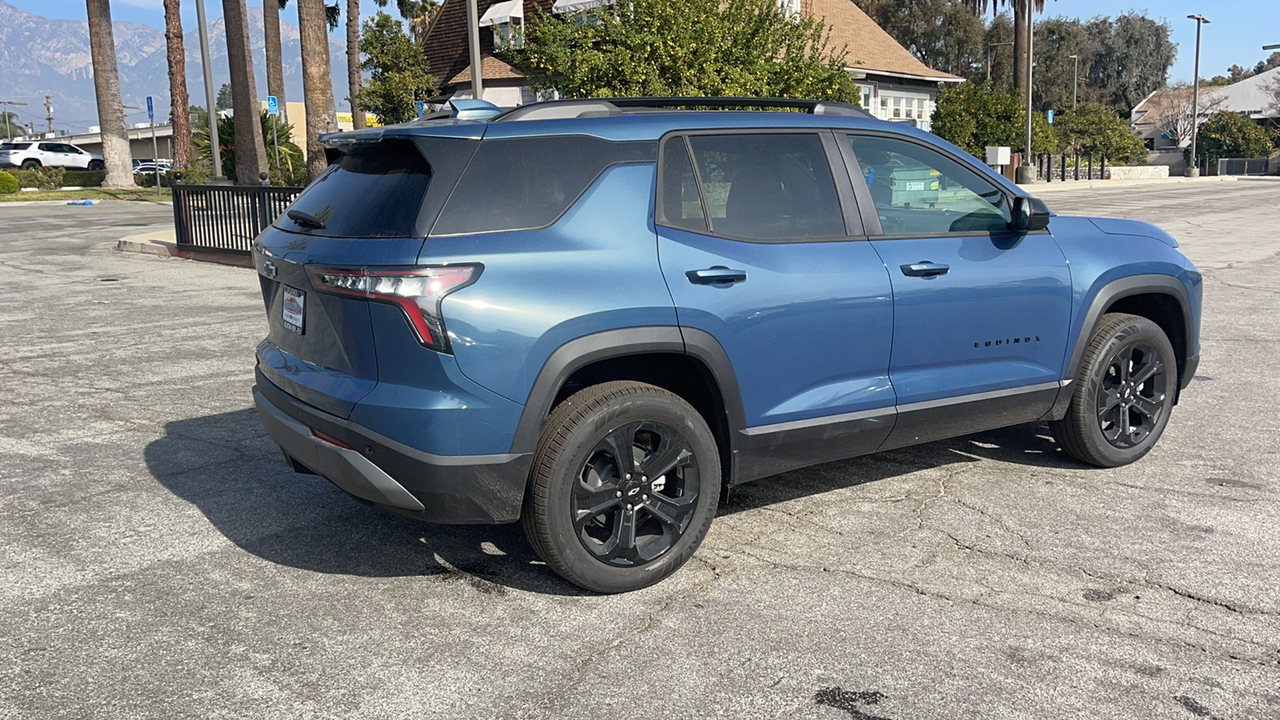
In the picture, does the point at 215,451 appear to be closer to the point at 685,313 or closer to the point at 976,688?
the point at 685,313

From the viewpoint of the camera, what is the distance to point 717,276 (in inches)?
164

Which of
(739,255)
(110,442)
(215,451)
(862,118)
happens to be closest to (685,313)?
(739,255)

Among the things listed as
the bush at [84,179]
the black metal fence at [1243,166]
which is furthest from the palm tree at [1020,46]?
the bush at [84,179]

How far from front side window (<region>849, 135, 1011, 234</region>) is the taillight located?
205 centimetres

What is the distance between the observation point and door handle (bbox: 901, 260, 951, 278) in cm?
468

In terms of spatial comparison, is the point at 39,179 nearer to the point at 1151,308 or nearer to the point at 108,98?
the point at 108,98

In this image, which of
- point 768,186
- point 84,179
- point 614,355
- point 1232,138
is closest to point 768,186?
point 768,186

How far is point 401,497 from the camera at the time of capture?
3812 mm

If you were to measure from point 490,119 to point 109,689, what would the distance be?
237cm

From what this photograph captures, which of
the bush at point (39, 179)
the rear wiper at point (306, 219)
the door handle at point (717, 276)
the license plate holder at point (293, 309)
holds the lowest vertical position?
the license plate holder at point (293, 309)

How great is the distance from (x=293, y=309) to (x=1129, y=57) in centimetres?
10431

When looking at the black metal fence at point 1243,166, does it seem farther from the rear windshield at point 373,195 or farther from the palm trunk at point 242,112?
the rear windshield at point 373,195

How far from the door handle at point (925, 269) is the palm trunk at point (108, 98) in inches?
1575

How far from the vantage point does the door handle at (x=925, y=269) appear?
15.4 ft
